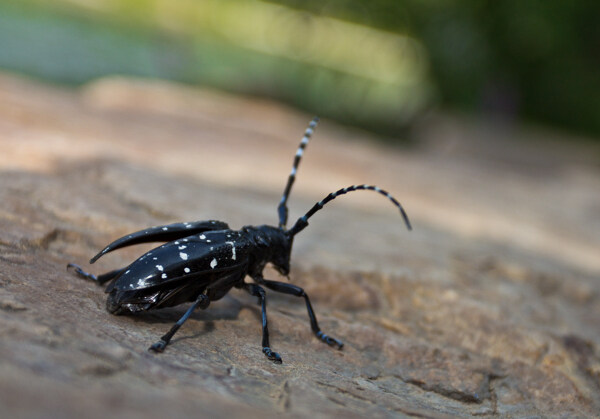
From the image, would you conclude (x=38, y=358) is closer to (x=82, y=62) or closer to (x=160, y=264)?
(x=160, y=264)

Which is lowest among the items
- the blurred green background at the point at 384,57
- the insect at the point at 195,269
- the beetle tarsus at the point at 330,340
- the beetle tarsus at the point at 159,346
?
the beetle tarsus at the point at 159,346

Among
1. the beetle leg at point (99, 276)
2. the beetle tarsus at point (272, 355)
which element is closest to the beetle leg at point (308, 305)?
the beetle tarsus at point (272, 355)

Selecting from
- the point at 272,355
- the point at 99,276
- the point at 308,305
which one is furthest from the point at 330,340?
the point at 99,276

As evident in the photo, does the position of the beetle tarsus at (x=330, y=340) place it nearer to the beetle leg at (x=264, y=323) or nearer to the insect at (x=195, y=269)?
the insect at (x=195, y=269)

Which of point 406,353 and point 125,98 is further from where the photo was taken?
point 125,98

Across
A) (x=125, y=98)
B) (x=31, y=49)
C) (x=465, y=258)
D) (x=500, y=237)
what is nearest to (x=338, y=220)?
(x=465, y=258)

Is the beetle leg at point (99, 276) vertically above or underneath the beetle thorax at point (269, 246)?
underneath

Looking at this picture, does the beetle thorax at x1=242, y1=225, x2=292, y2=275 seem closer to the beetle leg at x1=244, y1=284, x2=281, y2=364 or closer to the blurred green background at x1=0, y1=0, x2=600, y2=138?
the beetle leg at x1=244, y1=284, x2=281, y2=364
